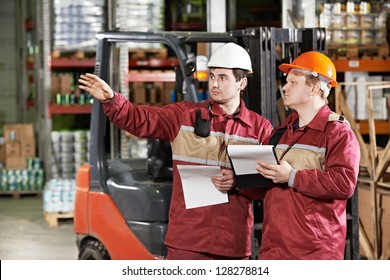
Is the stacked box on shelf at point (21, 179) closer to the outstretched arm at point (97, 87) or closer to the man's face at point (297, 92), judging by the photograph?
the outstretched arm at point (97, 87)

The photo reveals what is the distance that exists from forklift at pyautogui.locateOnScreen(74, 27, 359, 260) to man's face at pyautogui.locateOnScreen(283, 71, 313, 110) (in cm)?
100

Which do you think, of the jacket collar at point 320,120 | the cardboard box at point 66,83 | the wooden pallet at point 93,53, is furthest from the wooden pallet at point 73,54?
the jacket collar at point 320,120

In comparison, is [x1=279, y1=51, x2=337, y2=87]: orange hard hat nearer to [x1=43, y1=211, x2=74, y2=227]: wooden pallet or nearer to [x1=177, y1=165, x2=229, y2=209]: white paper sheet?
[x1=177, y1=165, x2=229, y2=209]: white paper sheet

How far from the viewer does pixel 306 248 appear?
3.95 metres

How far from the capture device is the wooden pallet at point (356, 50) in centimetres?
986

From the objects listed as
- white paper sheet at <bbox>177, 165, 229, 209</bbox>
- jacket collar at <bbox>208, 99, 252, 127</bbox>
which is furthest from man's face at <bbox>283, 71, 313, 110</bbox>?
white paper sheet at <bbox>177, 165, 229, 209</bbox>

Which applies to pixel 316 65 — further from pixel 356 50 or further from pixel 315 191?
pixel 356 50

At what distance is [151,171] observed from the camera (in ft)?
19.7

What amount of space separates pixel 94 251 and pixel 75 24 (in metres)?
5.48

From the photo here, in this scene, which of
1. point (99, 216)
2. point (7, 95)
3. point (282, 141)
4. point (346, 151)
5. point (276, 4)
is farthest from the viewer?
point (7, 95)

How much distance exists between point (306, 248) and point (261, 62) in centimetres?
143

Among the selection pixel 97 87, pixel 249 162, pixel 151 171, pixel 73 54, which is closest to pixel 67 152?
pixel 73 54
